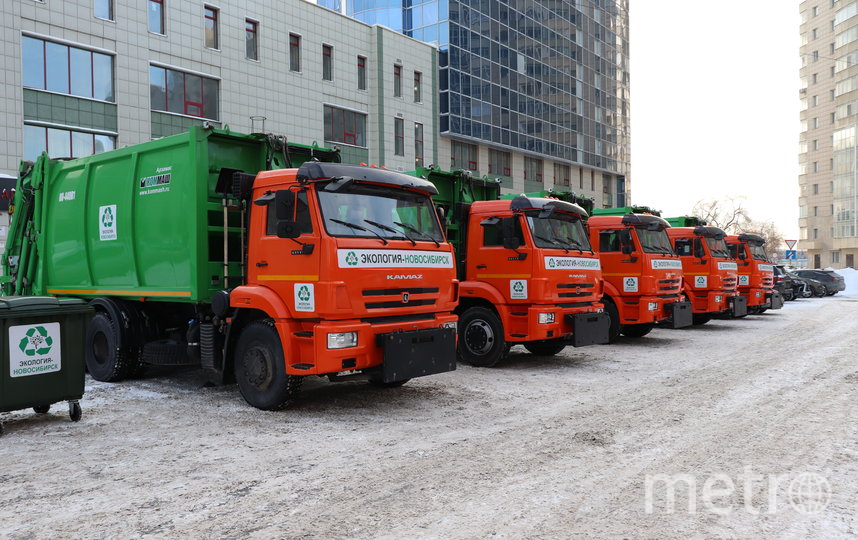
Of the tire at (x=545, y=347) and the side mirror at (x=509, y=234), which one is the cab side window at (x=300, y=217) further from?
the tire at (x=545, y=347)

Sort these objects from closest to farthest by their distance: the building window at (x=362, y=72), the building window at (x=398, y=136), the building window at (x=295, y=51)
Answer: the building window at (x=295, y=51)
the building window at (x=362, y=72)
the building window at (x=398, y=136)

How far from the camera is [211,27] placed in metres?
29.1

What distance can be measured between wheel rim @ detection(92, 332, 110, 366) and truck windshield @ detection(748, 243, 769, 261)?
1755 cm

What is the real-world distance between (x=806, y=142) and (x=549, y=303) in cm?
9354

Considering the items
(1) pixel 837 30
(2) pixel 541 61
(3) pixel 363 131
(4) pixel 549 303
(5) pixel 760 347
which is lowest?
(5) pixel 760 347

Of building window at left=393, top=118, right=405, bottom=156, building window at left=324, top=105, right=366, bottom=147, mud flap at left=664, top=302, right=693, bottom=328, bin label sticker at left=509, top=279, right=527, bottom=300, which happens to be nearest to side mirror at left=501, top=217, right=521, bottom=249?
bin label sticker at left=509, top=279, right=527, bottom=300

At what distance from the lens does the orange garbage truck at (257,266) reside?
714 centimetres

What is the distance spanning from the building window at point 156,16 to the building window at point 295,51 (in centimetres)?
648

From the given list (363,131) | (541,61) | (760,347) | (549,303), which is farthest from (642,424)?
(541,61)

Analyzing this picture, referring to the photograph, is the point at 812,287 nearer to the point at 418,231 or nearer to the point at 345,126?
the point at 345,126

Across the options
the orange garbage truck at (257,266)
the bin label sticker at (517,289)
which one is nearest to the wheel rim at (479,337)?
the bin label sticker at (517,289)

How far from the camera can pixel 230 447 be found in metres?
6.14

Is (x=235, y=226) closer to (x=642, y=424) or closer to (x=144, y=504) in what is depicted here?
(x=144, y=504)

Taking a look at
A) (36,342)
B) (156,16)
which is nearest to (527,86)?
(156,16)
